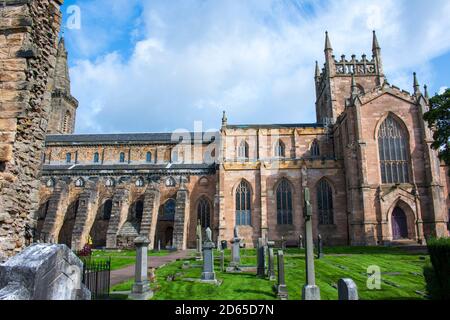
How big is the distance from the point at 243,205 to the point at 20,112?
28822mm

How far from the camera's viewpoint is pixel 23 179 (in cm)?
743

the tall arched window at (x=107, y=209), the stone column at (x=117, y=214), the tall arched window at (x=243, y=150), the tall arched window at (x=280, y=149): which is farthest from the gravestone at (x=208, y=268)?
the tall arched window at (x=280, y=149)

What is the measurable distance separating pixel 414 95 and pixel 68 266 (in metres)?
35.7

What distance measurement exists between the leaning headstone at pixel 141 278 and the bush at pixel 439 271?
26.2ft

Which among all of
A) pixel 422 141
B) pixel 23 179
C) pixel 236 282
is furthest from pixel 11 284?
pixel 422 141

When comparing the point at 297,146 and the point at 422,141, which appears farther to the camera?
the point at 297,146

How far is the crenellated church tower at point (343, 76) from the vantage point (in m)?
43.0

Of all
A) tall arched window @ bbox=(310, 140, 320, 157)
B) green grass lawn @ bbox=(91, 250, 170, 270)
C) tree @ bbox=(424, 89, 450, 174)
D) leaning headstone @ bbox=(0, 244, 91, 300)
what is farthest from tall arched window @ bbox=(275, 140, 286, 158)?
leaning headstone @ bbox=(0, 244, 91, 300)

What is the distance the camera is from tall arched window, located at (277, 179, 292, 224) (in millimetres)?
33906

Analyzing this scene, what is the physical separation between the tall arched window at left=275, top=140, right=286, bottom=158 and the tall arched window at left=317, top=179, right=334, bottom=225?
7521mm

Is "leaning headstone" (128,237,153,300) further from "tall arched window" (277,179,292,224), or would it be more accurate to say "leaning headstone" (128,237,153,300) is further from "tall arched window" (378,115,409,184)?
"tall arched window" (378,115,409,184)

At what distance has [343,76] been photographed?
43.6 metres
